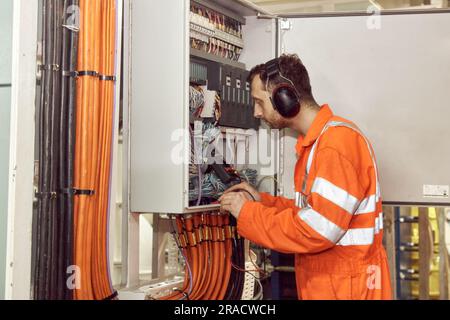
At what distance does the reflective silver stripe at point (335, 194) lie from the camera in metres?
1.88

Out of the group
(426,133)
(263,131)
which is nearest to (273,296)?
(263,131)

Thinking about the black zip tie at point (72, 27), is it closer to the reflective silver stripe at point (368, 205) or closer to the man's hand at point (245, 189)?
the man's hand at point (245, 189)

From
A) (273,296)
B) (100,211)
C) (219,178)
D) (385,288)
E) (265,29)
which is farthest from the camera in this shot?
(273,296)

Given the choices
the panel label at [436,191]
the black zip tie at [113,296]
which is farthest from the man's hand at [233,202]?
the panel label at [436,191]

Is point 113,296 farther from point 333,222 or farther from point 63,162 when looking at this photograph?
point 333,222

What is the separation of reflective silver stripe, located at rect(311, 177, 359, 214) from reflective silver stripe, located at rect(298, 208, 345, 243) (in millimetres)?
67

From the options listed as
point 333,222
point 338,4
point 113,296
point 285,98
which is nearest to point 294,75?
point 285,98

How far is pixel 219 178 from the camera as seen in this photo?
2.25 metres

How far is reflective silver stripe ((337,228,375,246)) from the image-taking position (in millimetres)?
1976

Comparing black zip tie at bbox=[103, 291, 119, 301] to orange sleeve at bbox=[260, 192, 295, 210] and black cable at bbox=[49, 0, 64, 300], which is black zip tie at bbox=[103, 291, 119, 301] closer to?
black cable at bbox=[49, 0, 64, 300]

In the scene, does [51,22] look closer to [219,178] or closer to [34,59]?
[34,59]

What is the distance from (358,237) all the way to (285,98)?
59cm

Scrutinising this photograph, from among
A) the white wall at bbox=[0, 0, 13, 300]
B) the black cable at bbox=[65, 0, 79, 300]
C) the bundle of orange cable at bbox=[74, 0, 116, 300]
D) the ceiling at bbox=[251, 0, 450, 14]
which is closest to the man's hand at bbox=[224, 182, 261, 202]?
the bundle of orange cable at bbox=[74, 0, 116, 300]
